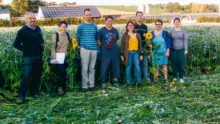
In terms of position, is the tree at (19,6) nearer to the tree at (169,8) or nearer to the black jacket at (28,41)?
the tree at (169,8)

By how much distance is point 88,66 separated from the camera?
8336 mm

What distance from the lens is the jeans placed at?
812 cm

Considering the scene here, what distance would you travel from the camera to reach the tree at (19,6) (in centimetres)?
6894

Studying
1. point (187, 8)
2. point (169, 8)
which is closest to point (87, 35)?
point (169, 8)

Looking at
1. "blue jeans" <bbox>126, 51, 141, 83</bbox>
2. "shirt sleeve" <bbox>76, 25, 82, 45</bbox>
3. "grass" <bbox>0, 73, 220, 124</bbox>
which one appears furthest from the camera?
"blue jeans" <bbox>126, 51, 141, 83</bbox>

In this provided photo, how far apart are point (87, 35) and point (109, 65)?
0.99 m

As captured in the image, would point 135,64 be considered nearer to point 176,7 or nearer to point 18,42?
point 18,42

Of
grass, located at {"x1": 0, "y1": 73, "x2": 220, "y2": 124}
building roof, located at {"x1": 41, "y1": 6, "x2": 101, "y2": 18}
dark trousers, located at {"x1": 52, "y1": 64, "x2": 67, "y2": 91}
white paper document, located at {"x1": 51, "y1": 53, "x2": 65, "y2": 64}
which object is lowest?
grass, located at {"x1": 0, "y1": 73, "x2": 220, "y2": 124}

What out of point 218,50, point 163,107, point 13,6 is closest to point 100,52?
point 163,107

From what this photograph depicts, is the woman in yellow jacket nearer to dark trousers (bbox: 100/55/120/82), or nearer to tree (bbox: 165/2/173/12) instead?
dark trousers (bbox: 100/55/120/82)

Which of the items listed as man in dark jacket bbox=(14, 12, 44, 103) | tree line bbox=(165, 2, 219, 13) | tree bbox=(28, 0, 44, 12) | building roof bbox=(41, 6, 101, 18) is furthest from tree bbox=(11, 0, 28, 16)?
man in dark jacket bbox=(14, 12, 44, 103)

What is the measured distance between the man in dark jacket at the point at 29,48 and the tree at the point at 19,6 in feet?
211

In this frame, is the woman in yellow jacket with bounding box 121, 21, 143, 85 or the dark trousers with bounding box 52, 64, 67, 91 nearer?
the dark trousers with bounding box 52, 64, 67, 91

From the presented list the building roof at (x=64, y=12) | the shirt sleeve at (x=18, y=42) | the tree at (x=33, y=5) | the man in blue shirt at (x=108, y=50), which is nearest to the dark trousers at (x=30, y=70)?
the shirt sleeve at (x=18, y=42)
